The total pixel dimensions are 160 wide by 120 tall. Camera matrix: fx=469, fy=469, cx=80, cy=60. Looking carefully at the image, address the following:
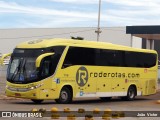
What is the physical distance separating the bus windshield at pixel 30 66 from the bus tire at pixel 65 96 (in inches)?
52.0

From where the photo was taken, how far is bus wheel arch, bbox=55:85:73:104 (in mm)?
22484

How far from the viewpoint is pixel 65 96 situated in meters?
22.7

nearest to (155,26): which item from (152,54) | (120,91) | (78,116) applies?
(152,54)

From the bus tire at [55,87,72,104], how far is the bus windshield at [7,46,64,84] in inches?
52.0

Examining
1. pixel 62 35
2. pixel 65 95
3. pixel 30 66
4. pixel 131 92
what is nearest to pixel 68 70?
pixel 65 95

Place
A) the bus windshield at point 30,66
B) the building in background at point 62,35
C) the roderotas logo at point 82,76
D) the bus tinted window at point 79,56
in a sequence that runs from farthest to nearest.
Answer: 1. the building in background at point 62,35
2. the roderotas logo at point 82,76
3. the bus tinted window at point 79,56
4. the bus windshield at point 30,66

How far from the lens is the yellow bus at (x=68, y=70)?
21.5 meters

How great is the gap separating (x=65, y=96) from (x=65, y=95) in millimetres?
48

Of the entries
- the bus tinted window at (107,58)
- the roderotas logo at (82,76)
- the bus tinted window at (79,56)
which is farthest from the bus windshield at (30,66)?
the roderotas logo at (82,76)

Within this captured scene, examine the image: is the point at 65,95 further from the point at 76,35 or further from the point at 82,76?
the point at 76,35

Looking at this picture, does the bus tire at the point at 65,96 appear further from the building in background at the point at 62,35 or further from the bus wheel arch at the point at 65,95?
the building in background at the point at 62,35

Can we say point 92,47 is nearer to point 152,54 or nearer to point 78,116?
point 152,54

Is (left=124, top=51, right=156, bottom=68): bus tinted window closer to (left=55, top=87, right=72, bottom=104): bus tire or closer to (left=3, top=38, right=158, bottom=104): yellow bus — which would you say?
(left=3, top=38, right=158, bottom=104): yellow bus

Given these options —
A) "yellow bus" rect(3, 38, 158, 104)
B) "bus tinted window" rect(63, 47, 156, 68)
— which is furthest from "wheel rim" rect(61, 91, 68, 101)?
"bus tinted window" rect(63, 47, 156, 68)
